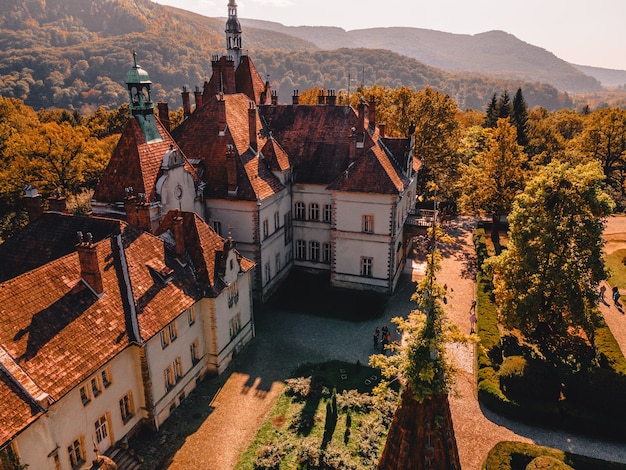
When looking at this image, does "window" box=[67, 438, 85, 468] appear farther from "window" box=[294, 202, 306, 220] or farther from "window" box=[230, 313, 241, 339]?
"window" box=[294, 202, 306, 220]

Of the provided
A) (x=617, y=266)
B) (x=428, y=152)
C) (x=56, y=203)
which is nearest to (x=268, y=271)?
→ (x=56, y=203)

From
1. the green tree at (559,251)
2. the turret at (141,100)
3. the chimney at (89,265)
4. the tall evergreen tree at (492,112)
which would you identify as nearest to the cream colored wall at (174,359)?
the chimney at (89,265)

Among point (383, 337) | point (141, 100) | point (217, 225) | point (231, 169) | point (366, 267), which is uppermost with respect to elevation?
point (141, 100)

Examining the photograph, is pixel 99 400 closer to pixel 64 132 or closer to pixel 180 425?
pixel 180 425

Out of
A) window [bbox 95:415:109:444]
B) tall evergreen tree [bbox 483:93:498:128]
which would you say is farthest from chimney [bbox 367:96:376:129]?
tall evergreen tree [bbox 483:93:498:128]

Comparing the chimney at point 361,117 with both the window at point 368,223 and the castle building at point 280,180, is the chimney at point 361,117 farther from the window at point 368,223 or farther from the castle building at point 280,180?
the window at point 368,223

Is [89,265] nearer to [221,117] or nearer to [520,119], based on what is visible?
[221,117]
